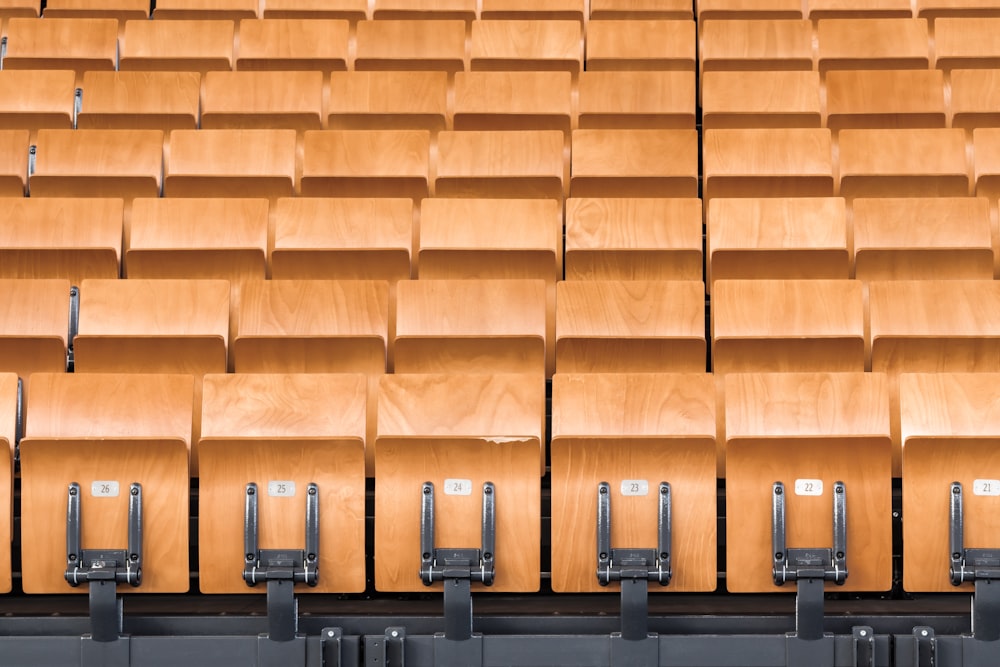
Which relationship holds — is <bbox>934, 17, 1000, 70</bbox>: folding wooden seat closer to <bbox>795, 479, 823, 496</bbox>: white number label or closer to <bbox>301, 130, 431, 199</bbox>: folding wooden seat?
<bbox>301, 130, 431, 199</bbox>: folding wooden seat

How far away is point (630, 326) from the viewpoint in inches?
34.1

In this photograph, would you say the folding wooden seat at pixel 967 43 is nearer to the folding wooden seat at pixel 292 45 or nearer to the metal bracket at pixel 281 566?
the folding wooden seat at pixel 292 45

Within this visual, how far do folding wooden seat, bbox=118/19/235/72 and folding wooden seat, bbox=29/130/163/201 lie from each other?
199mm

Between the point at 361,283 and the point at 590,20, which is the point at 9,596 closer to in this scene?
the point at 361,283

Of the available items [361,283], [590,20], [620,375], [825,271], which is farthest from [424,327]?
[590,20]

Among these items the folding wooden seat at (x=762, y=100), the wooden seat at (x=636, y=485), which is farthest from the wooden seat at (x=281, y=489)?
the folding wooden seat at (x=762, y=100)

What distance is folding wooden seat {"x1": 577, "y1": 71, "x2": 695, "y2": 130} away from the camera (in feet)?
3.80

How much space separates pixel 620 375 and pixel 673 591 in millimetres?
143

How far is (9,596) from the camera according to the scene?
2.55ft

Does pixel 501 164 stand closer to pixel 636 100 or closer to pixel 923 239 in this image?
pixel 636 100

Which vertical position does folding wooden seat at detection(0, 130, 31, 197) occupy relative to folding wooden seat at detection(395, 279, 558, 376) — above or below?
above

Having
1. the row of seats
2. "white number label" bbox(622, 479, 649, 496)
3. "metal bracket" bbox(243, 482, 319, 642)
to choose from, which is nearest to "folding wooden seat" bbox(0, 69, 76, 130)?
the row of seats

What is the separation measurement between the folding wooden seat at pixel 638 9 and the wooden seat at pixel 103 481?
0.77 metres

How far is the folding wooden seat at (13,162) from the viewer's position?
1067 millimetres
